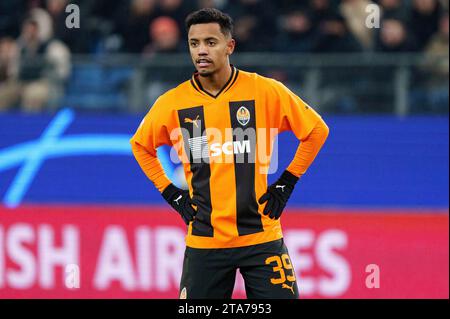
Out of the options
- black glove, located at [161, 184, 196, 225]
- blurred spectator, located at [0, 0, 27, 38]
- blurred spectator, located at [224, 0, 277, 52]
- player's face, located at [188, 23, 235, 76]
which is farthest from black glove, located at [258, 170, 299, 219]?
blurred spectator, located at [0, 0, 27, 38]

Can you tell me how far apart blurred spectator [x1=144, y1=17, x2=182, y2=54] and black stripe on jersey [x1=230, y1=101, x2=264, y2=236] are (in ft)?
16.7

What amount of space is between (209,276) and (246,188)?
0.56m

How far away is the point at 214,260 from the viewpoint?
620 centimetres

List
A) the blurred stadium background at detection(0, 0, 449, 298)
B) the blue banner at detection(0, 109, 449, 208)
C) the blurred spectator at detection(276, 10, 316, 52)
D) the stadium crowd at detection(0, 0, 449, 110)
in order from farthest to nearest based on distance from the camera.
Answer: the blurred spectator at detection(276, 10, 316, 52), the stadium crowd at detection(0, 0, 449, 110), the blue banner at detection(0, 109, 449, 208), the blurred stadium background at detection(0, 0, 449, 298)

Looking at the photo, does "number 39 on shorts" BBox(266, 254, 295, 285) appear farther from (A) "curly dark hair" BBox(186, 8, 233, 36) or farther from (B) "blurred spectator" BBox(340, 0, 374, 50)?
(B) "blurred spectator" BBox(340, 0, 374, 50)

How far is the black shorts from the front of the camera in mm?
6121

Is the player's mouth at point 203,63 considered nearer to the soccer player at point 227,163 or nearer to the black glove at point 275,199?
the soccer player at point 227,163

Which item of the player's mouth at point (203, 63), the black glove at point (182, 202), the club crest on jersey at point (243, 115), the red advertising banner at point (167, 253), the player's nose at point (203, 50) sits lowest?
the red advertising banner at point (167, 253)

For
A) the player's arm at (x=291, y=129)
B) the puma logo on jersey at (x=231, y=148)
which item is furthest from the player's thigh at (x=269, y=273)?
the puma logo on jersey at (x=231, y=148)

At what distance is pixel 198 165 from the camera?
20.4ft

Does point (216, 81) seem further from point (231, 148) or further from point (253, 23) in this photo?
point (253, 23)

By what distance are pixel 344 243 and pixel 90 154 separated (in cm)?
288

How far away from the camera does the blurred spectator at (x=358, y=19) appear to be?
10977 millimetres

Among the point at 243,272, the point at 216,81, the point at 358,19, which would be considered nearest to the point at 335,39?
the point at 358,19
